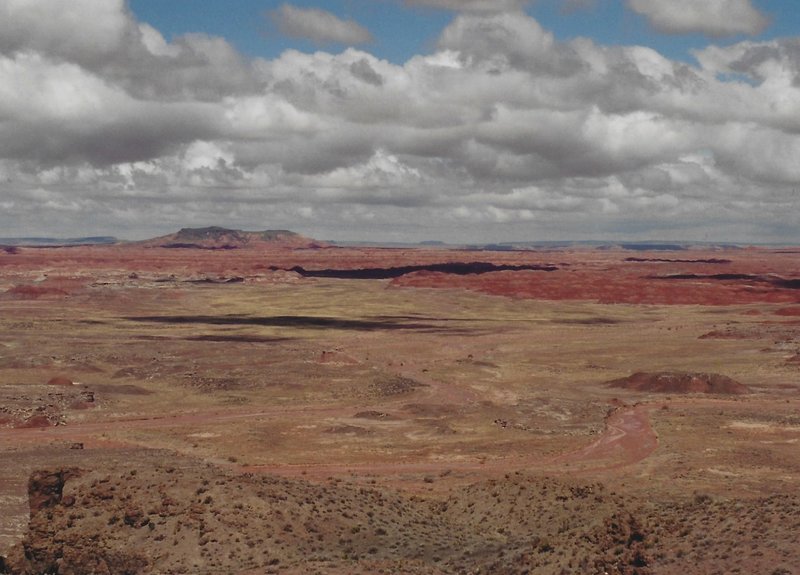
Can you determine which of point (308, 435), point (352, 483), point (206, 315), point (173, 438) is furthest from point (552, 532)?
point (206, 315)

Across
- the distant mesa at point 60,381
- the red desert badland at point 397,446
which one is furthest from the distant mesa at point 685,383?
the distant mesa at point 60,381

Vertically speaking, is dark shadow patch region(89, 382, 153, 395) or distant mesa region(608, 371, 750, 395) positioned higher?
distant mesa region(608, 371, 750, 395)

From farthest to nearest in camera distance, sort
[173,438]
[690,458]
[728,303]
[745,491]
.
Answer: [728,303] < [173,438] < [690,458] < [745,491]

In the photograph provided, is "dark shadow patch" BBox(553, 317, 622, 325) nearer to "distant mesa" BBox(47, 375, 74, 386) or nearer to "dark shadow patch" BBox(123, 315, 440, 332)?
"dark shadow patch" BBox(123, 315, 440, 332)

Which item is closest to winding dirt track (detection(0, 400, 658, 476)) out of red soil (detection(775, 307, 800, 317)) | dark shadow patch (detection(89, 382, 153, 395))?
dark shadow patch (detection(89, 382, 153, 395))

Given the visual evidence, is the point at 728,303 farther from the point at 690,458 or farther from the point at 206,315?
the point at 690,458
